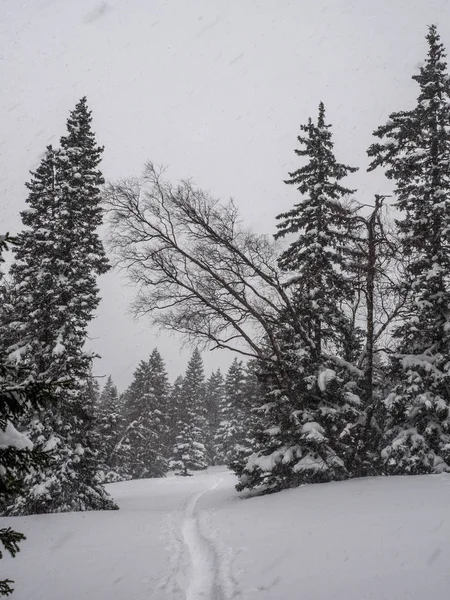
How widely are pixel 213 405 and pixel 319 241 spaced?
60060mm

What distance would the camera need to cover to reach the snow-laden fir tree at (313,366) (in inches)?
551

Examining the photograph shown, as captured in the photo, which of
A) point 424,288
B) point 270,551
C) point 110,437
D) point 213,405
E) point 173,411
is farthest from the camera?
point 213,405

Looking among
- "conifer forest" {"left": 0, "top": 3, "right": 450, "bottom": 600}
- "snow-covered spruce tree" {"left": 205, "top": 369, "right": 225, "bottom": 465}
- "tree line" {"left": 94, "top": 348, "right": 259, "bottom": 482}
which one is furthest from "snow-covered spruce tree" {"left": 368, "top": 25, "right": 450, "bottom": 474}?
"snow-covered spruce tree" {"left": 205, "top": 369, "right": 225, "bottom": 465}

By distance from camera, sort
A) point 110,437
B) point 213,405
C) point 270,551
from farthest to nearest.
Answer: point 213,405, point 110,437, point 270,551

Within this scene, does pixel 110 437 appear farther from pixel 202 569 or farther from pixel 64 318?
pixel 202 569

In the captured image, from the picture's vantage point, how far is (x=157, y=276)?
608 inches

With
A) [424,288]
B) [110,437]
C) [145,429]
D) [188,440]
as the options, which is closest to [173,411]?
[188,440]

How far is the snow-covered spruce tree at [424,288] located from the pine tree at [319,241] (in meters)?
1.98

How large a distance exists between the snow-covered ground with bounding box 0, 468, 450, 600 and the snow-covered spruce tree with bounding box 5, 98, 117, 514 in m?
2.27

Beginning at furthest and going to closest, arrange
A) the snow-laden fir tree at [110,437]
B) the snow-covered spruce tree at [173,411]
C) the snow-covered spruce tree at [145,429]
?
the snow-covered spruce tree at [173,411] < the snow-covered spruce tree at [145,429] < the snow-laden fir tree at [110,437]

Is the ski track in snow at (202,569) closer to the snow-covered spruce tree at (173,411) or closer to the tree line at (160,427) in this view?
the tree line at (160,427)

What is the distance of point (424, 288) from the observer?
1407 cm

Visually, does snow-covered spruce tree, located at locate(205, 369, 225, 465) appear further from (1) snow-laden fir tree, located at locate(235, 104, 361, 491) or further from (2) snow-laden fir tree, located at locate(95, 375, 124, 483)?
(1) snow-laden fir tree, located at locate(235, 104, 361, 491)

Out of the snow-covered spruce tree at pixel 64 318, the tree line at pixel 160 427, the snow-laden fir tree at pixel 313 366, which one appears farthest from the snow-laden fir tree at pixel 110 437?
the snow-laden fir tree at pixel 313 366
